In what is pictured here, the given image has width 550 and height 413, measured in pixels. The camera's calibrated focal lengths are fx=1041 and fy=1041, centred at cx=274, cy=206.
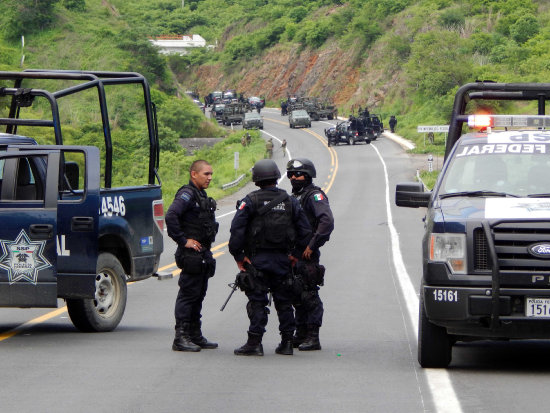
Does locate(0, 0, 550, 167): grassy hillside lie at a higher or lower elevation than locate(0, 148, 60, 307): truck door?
higher

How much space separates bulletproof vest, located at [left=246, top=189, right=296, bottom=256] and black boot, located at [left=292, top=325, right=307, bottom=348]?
1066 mm

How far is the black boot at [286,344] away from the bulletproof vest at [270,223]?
Result: 82 cm

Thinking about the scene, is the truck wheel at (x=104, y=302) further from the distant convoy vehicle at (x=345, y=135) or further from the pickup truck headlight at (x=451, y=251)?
the distant convoy vehicle at (x=345, y=135)

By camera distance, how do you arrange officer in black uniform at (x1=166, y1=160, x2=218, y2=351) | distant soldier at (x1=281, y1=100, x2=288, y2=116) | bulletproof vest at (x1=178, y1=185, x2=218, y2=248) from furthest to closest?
distant soldier at (x1=281, y1=100, x2=288, y2=116), bulletproof vest at (x1=178, y1=185, x2=218, y2=248), officer in black uniform at (x1=166, y1=160, x2=218, y2=351)

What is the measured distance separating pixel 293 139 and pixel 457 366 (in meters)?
71.5

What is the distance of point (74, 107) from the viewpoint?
69875 mm

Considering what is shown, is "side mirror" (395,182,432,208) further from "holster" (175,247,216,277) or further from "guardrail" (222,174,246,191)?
"guardrail" (222,174,246,191)

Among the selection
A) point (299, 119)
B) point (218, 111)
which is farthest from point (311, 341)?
point (218, 111)

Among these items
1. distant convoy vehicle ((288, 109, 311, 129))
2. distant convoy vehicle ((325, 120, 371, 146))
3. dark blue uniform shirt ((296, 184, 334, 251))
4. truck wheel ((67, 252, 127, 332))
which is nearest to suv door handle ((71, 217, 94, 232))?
truck wheel ((67, 252, 127, 332))

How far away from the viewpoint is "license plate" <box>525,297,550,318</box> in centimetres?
819

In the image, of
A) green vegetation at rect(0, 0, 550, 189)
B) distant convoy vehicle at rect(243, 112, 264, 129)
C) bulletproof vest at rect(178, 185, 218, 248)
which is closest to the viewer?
bulletproof vest at rect(178, 185, 218, 248)

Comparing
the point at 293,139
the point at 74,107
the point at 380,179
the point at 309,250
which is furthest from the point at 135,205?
the point at 293,139

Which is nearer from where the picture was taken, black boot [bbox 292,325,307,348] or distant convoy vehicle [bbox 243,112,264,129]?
black boot [bbox 292,325,307,348]

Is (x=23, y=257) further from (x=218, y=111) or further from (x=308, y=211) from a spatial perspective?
(x=218, y=111)
